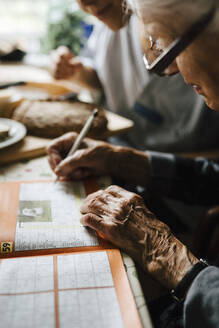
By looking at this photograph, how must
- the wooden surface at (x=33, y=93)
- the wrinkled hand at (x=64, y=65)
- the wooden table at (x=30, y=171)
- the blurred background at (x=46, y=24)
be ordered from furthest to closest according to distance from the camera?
the blurred background at (x=46, y=24)
the wrinkled hand at (x=64, y=65)
the wooden surface at (x=33, y=93)
the wooden table at (x=30, y=171)

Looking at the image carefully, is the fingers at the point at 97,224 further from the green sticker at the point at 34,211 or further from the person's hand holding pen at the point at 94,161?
the person's hand holding pen at the point at 94,161

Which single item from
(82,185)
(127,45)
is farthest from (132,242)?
(127,45)

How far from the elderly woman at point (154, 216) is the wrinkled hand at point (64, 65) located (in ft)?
2.85

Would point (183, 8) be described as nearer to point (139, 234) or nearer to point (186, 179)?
point (139, 234)

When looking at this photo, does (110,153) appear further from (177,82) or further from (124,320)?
(177,82)

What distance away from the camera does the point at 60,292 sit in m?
0.54

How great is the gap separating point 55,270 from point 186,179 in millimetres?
603

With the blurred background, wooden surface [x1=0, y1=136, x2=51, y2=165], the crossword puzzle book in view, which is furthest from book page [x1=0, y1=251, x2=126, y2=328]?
the blurred background

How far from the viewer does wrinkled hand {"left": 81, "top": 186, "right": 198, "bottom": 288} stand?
0.63 meters

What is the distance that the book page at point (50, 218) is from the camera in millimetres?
645

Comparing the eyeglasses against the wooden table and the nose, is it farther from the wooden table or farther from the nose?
the wooden table

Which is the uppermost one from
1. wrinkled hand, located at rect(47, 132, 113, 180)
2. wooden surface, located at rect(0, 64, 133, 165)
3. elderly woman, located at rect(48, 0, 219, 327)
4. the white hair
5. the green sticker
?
the white hair

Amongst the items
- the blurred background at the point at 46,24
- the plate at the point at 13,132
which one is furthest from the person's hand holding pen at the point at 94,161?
the blurred background at the point at 46,24

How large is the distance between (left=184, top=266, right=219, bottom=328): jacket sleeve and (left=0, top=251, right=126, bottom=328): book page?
0.12m
